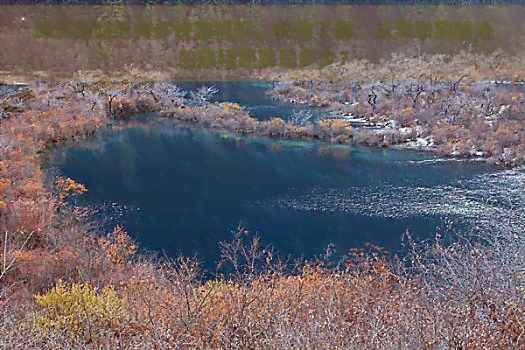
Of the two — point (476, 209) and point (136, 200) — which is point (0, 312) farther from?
point (476, 209)

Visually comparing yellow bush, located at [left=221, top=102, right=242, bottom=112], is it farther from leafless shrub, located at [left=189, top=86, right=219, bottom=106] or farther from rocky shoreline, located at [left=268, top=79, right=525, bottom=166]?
rocky shoreline, located at [left=268, top=79, right=525, bottom=166]

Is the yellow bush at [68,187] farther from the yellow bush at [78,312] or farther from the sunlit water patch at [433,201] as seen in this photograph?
the yellow bush at [78,312]

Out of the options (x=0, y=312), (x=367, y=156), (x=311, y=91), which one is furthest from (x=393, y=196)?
(x=311, y=91)

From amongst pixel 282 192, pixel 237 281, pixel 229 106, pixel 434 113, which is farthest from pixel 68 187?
pixel 434 113

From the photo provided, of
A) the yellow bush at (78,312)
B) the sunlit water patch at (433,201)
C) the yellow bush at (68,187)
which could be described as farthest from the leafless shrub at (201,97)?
the yellow bush at (78,312)

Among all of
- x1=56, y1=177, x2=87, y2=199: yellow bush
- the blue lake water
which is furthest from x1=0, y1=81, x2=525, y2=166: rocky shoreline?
x1=56, y1=177, x2=87, y2=199: yellow bush

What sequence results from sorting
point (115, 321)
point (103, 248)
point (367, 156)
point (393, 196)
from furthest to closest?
point (367, 156) → point (393, 196) → point (103, 248) → point (115, 321)
